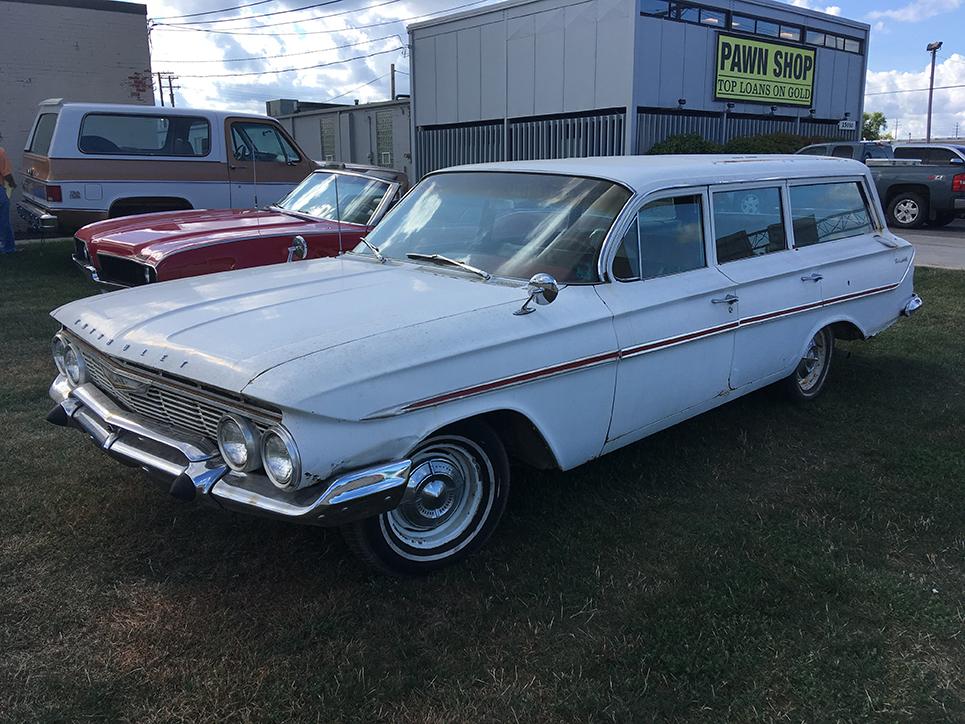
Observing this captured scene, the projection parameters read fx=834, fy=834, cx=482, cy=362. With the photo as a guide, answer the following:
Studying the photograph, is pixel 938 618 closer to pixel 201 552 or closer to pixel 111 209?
pixel 201 552

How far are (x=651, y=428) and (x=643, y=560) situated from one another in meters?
0.77

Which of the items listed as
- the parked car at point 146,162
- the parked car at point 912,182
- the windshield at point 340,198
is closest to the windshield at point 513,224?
the windshield at point 340,198

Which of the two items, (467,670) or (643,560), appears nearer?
(467,670)

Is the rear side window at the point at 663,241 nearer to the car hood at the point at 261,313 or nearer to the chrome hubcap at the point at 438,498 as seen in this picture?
the car hood at the point at 261,313

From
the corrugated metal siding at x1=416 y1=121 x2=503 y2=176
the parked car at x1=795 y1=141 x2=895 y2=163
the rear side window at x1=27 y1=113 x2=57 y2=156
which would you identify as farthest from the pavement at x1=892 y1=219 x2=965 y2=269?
the rear side window at x1=27 y1=113 x2=57 y2=156

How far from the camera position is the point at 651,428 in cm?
405

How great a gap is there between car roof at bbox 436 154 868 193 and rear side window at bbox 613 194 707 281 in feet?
0.38

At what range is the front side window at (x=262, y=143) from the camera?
10742mm

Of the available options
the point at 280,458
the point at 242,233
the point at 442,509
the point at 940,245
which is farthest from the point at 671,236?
the point at 940,245

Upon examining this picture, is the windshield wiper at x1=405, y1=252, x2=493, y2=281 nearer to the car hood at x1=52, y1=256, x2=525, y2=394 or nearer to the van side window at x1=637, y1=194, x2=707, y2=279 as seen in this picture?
the car hood at x1=52, y1=256, x2=525, y2=394

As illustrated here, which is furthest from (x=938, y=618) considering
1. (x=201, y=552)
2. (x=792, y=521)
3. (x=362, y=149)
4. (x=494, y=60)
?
(x=362, y=149)

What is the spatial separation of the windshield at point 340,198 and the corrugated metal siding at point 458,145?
13.4m

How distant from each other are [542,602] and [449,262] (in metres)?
1.66

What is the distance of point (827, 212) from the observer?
5.44 m
